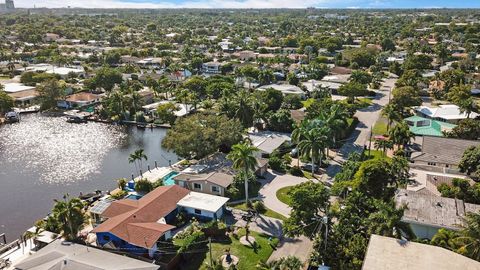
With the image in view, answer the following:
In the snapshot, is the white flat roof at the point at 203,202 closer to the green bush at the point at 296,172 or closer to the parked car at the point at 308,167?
the green bush at the point at 296,172

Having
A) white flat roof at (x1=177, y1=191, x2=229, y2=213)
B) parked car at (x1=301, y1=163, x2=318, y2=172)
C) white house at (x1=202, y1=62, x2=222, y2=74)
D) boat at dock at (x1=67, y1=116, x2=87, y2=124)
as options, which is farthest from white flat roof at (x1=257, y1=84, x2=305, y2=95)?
white flat roof at (x1=177, y1=191, x2=229, y2=213)

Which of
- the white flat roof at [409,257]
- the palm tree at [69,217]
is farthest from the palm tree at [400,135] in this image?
the palm tree at [69,217]

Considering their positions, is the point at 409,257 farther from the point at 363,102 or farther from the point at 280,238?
the point at 363,102

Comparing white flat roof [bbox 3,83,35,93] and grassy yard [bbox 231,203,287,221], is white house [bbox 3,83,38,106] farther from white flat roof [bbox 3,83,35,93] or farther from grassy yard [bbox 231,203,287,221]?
grassy yard [bbox 231,203,287,221]

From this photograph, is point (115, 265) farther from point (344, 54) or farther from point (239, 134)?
point (344, 54)

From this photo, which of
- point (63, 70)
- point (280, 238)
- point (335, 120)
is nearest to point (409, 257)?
point (280, 238)

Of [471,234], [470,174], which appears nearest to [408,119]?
[470,174]
